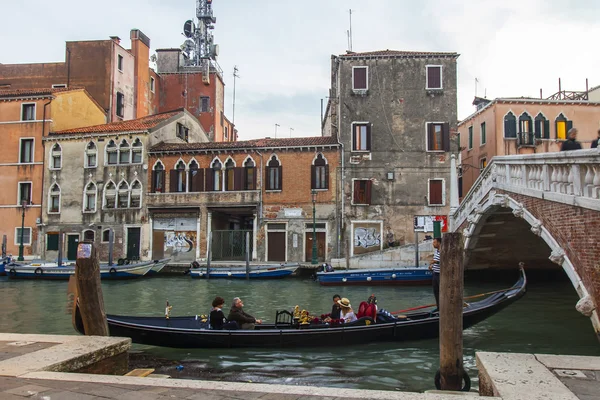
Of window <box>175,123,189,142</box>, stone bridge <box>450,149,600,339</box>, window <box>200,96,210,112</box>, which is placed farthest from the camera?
window <box>200,96,210,112</box>

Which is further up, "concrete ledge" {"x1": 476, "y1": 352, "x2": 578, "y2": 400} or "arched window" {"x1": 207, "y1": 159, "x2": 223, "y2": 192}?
"arched window" {"x1": 207, "y1": 159, "x2": 223, "y2": 192}

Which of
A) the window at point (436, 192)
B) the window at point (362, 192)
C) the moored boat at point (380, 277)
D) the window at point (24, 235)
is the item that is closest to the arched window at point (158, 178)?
the window at point (24, 235)

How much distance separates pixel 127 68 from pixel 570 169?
74.6 feet

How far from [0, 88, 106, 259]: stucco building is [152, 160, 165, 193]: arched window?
4.48 meters

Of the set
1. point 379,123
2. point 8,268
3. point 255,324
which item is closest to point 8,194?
point 8,268

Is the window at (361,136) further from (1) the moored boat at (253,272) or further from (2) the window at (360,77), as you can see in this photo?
(1) the moored boat at (253,272)

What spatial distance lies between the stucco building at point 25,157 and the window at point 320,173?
10.9 m

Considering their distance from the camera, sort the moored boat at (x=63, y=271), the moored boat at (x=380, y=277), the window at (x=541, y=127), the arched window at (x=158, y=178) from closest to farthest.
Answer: the moored boat at (x=380, y=277) < the moored boat at (x=63, y=271) < the window at (x=541, y=127) < the arched window at (x=158, y=178)

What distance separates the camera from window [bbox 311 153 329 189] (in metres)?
19.8

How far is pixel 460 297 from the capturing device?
15.7ft

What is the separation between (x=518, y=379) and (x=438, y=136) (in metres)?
17.0

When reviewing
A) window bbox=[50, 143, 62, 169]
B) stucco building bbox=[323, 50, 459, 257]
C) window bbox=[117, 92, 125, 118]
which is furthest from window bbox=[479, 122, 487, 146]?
window bbox=[50, 143, 62, 169]

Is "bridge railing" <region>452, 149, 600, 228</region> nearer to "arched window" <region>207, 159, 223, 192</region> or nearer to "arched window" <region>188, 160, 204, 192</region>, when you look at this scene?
"arched window" <region>207, 159, 223, 192</region>

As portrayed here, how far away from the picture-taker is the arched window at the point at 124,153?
21.2 meters
